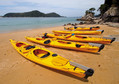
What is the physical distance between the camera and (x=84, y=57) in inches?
167

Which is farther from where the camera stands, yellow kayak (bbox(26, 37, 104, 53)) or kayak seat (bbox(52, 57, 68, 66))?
yellow kayak (bbox(26, 37, 104, 53))

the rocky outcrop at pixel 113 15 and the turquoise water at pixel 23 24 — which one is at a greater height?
the rocky outcrop at pixel 113 15

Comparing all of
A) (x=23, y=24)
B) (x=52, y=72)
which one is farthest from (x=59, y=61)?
(x=23, y=24)

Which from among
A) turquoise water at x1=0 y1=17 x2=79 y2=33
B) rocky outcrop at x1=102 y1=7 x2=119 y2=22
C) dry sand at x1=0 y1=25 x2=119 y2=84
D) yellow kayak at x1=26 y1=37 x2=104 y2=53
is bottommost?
dry sand at x1=0 y1=25 x2=119 y2=84

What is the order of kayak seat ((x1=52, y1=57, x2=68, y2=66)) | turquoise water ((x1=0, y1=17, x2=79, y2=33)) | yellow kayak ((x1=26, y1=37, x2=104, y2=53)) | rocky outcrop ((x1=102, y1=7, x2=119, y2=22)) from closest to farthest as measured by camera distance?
Result: kayak seat ((x1=52, y1=57, x2=68, y2=66))
yellow kayak ((x1=26, y1=37, x2=104, y2=53))
turquoise water ((x1=0, y1=17, x2=79, y2=33))
rocky outcrop ((x1=102, y1=7, x2=119, y2=22))

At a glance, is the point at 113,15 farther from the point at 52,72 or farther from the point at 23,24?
the point at 23,24

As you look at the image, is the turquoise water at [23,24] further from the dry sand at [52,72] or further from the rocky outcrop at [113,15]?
the rocky outcrop at [113,15]

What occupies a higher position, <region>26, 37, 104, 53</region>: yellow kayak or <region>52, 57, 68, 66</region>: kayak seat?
<region>26, 37, 104, 53</region>: yellow kayak

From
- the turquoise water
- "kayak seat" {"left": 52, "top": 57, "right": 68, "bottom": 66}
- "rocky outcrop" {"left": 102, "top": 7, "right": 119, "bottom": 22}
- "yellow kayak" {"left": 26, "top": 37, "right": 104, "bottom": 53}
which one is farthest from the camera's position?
"rocky outcrop" {"left": 102, "top": 7, "right": 119, "bottom": 22}

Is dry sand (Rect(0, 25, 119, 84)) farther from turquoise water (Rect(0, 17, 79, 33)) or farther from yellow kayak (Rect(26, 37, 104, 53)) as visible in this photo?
turquoise water (Rect(0, 17, 79, 33))

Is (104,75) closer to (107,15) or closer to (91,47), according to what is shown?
(91,47)

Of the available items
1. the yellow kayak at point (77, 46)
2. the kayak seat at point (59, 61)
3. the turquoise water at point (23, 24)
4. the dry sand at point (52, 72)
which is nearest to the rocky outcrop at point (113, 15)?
the turquoise water at point (23, 24)

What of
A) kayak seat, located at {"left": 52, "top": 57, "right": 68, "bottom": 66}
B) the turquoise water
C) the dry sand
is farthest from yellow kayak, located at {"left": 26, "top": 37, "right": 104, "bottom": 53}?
the turquoise water

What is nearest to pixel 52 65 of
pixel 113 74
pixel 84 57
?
pixel 84 57
